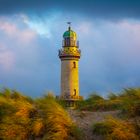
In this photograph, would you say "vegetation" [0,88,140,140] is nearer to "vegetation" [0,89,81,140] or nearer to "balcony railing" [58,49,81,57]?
"vegetation" [0,89,81,140]

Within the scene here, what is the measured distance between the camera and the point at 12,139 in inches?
662

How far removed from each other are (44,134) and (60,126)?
1.84ft

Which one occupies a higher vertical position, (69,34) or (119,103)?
(69,34)

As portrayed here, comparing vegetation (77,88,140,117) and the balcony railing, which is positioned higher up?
the balcony railing

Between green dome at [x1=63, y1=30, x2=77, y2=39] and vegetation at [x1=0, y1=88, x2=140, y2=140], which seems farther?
green dome at [x1=63, y1=30, x2=77, y2=39]

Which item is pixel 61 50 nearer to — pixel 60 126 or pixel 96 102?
pixel 96 102

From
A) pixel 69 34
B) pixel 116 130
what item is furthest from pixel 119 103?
pixel 69 34

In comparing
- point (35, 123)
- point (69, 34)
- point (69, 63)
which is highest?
point (69, 34)

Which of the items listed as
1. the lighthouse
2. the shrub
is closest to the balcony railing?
the lighthouse

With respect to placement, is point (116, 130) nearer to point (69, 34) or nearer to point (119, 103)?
point (119, 103)

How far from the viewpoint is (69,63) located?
69812 millimetres

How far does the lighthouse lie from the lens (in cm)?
6850

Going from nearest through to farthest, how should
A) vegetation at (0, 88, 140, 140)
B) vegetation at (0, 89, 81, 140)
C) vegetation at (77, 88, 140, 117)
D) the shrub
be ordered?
the shrub, vegetation at (0, 88, 140, 140), vegetation at (0, 89, 81, 140), vegetation at (77, 88, 140, 117)

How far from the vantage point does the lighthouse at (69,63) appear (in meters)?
68.5
